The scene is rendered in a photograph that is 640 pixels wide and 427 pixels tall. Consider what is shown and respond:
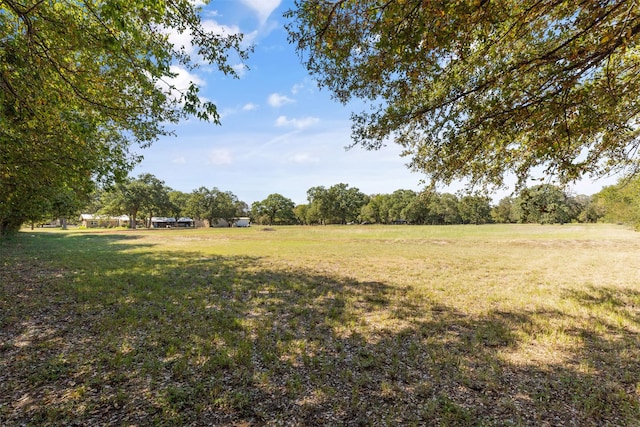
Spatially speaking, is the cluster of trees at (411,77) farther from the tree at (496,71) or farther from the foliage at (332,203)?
the foliage at (332,203)

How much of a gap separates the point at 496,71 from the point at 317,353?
6619 millimetres

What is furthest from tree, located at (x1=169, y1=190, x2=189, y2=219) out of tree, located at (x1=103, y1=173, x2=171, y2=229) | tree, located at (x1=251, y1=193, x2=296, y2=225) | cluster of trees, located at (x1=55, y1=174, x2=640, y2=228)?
tree, located at (x1=251, y1=193, x2=296, y2=225)

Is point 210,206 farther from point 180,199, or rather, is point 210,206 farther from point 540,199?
point 540,199

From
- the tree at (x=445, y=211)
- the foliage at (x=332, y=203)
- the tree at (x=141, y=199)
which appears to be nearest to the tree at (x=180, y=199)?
the tree at (x=141, y=199)

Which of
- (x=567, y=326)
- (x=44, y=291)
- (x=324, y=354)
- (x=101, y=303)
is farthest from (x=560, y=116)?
(x=44, y=291)

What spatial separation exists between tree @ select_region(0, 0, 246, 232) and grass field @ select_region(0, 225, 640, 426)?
3841 millimetres

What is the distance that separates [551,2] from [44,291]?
1553cm

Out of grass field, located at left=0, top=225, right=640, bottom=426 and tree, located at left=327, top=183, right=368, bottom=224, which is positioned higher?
tree, located at left=327, top=183, right=368, bottom=224

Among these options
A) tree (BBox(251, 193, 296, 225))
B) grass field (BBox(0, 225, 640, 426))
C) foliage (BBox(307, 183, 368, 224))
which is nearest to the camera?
grass field (BBox(0, 225, 640, 426))

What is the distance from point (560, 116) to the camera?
5148 mm

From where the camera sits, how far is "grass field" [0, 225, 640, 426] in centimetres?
370

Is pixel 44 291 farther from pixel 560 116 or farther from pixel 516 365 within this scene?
pixel 560 116

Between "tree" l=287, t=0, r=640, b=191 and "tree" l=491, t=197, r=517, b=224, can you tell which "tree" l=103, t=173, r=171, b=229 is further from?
"tree" l=491, t=197, r=517, b=224

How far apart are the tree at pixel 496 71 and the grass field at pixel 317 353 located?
392 cm
